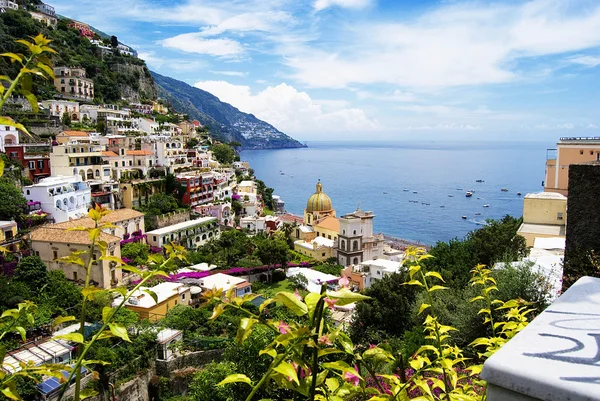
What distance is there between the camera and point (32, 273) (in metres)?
16.6

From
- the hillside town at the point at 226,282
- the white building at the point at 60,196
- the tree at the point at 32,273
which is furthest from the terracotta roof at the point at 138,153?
the tree at the point at 32,273

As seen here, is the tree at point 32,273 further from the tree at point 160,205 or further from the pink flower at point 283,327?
the pink flower at point 283,327

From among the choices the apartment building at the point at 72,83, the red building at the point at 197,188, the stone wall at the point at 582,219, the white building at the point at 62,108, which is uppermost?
the apartment building at the point at 72,83

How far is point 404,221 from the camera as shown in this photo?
50.1 m

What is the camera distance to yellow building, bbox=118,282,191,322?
14.7 metres

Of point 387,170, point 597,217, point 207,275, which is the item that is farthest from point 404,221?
point 387,170

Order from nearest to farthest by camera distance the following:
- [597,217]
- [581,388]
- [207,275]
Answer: [581,388] → [597,217] → [207,275]

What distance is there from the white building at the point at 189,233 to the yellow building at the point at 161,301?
24.0 feet

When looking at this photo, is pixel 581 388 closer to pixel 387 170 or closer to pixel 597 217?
pixel 597 217

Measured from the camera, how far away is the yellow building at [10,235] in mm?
18583

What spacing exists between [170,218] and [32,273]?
11393 mm

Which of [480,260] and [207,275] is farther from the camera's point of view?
[207,275]

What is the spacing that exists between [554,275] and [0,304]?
604 inches

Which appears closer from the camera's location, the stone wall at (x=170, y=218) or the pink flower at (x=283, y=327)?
the pink flower at (x=283, y=327)
